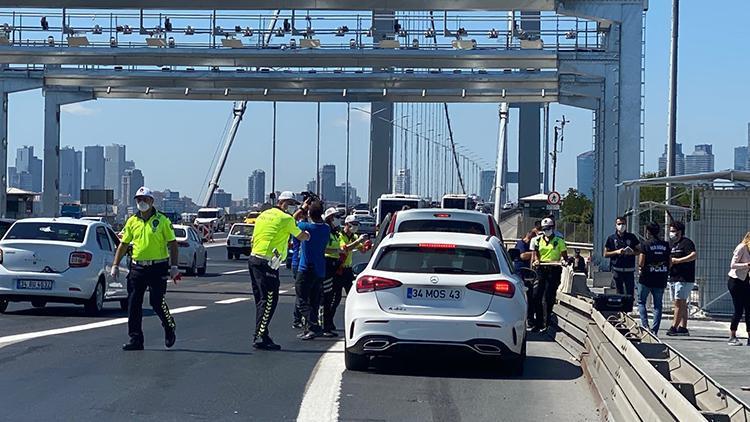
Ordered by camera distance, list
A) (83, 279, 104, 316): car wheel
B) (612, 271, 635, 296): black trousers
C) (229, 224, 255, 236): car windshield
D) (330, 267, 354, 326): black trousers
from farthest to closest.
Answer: (229, 224, 255, 236): car windshield, (612, 271, 635, 296): black trousers, (83, 279, 104, 316): car wheel, (330, 267, 354, 326): black trousers

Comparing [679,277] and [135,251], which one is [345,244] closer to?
[135,251]

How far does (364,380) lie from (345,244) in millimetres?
5015

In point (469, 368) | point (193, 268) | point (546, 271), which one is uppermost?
point (546, 271)

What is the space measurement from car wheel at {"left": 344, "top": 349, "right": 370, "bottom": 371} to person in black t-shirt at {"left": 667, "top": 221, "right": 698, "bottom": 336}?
23.8ft

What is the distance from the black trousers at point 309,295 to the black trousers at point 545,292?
3353mm

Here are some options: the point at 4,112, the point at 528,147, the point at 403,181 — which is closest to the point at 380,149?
the point at 528,147

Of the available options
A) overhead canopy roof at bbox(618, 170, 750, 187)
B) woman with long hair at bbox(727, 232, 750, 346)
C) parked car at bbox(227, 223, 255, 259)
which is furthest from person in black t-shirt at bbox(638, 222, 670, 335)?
parked car at bbox(227, 223, 255, 259)

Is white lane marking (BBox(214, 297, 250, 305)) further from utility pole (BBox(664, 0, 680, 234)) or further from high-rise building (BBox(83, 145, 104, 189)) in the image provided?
high-rise building (BBox(83, 145, 104, 189))

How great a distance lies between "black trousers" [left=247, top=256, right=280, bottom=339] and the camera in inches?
539

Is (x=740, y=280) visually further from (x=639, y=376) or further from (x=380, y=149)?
(x=380, y=149)

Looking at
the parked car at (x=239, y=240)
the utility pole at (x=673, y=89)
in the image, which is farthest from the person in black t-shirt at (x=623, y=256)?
the parked car at (x=239, y=240)

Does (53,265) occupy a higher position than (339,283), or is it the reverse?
(53,265)

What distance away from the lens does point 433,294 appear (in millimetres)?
11773

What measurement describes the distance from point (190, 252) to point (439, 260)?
24773 millimetres
